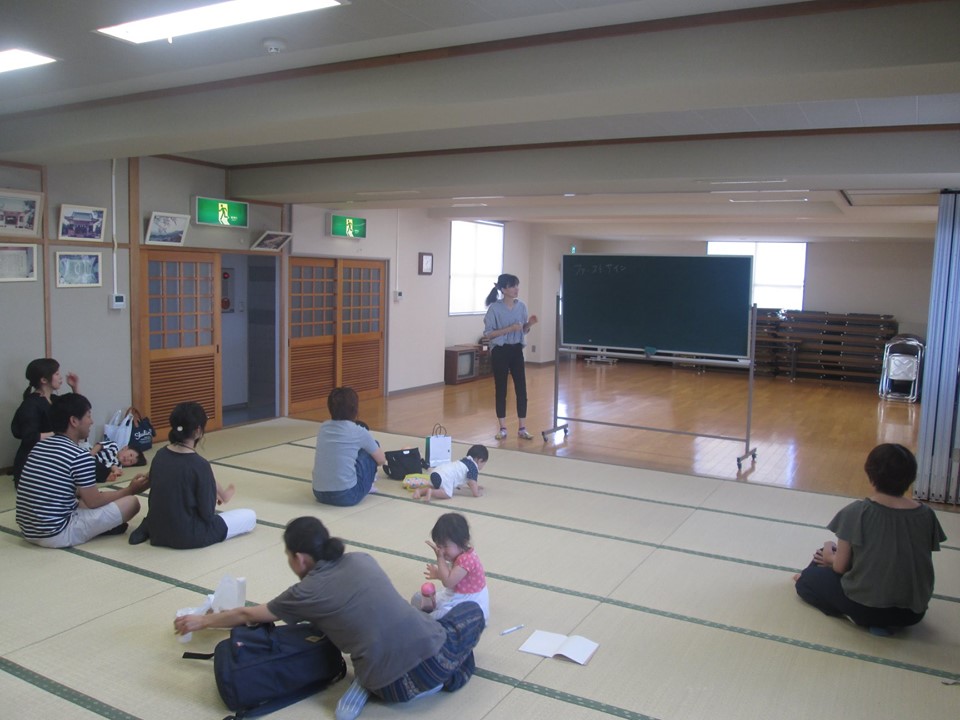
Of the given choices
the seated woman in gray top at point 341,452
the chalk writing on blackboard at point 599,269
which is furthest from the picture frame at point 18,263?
the chalk writing on blackboard at point 599,269

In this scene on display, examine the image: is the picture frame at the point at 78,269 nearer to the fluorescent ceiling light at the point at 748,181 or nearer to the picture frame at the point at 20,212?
the picture frame at the point at 20,212

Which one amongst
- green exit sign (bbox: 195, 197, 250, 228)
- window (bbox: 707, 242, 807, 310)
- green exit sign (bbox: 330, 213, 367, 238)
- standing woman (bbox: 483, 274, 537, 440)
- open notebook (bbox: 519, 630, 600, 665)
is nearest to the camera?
open notebook (bbox: 519, 630, 600, 665)

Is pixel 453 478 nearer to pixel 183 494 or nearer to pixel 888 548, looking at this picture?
pixel 183 494

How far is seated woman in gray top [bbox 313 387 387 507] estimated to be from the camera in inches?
190

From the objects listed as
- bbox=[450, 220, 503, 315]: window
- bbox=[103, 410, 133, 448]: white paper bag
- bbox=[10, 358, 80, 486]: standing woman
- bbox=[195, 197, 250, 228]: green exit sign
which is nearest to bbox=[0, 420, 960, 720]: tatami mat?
bbox=[10, 358, 80, 486]: standing woman

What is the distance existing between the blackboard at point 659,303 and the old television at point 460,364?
3432 millimetres

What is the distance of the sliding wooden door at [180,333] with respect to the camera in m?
6.59

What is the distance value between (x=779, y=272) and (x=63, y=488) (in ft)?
41.4

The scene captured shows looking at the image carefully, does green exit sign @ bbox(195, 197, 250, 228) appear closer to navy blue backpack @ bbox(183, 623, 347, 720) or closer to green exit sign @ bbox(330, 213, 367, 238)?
green exit sign @ bbox(330, 213, 367, 238)

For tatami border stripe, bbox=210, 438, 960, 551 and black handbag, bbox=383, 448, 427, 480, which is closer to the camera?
tatami border stripe, bbox=210, 438, 960, 551

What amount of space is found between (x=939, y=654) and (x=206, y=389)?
6073mm

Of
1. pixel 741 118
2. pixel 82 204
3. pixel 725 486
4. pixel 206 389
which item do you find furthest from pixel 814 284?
pixel 82 204

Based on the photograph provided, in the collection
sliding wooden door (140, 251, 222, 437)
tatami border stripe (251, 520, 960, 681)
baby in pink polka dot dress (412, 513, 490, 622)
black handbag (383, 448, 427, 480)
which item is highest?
sliding wooden door (140, 251, 222, 437)

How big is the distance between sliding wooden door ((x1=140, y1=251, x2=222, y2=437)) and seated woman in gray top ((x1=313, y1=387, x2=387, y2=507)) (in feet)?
8.23
